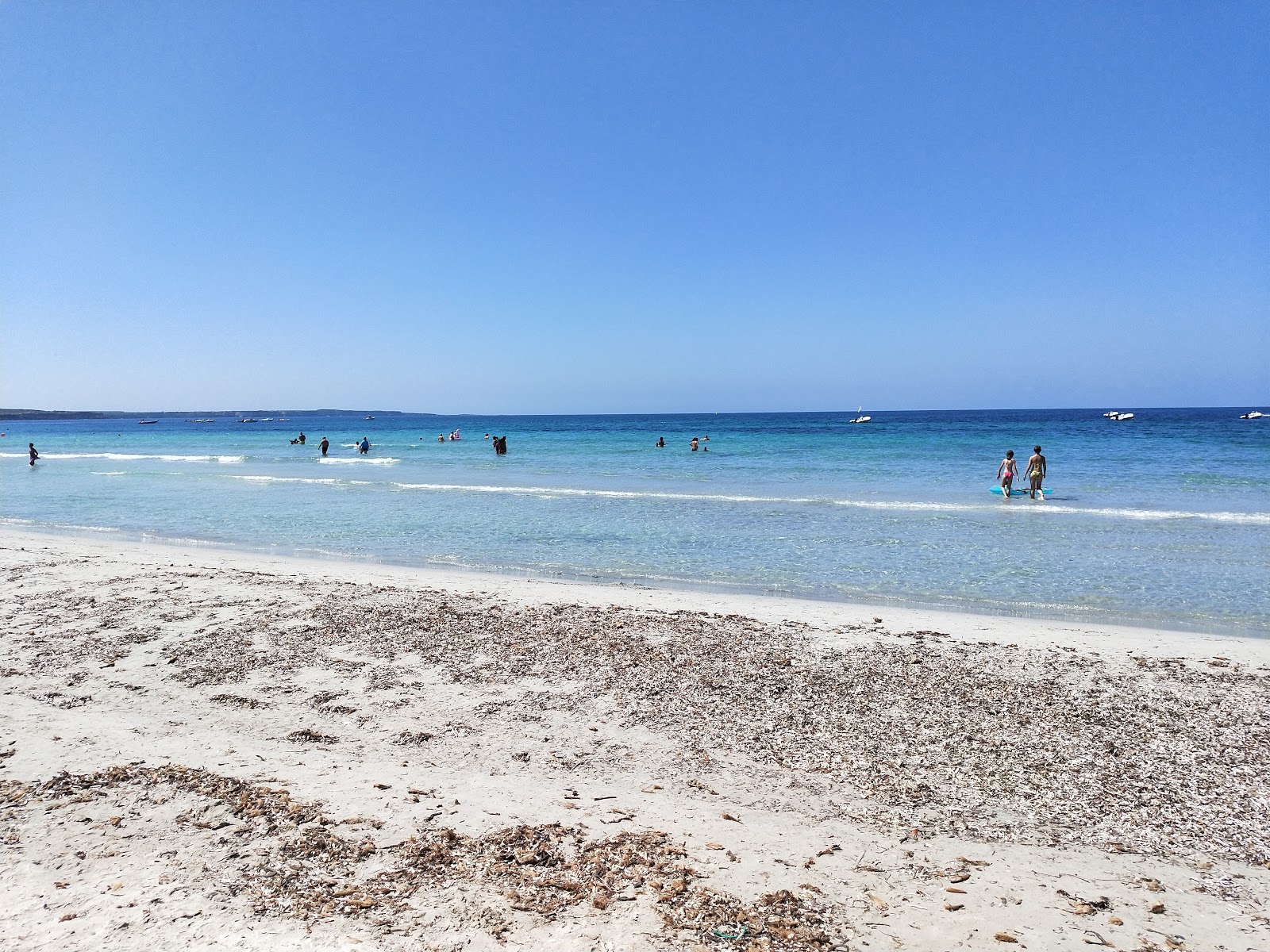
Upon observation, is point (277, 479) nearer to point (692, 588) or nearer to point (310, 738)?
point (692, 588)

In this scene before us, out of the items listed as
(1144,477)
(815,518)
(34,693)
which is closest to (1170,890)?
(34,693)

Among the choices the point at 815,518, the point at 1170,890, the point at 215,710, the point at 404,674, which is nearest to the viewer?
the point at 1170,890

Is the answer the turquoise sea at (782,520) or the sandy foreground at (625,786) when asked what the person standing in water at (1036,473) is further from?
the sandy foreground at (625,786)

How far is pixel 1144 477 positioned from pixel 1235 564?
1900 cm

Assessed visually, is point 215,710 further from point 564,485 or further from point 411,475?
point 411,475

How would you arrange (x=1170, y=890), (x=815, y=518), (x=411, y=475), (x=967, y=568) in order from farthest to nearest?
1. (x=411, y=475)
2. (x=815, y=518)
3. (x=967, y=568)
4. (x=1170, y=890)

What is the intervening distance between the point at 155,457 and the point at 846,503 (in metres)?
49.6

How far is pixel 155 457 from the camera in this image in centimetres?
5084

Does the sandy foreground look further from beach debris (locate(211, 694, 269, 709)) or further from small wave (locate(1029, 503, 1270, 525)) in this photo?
small wave (locate(1029, 503, 1270, 525))

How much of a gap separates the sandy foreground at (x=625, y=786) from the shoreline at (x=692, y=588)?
75 centimetres

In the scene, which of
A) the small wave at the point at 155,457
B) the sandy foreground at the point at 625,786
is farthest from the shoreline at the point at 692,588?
the small wave at the point at 155,457

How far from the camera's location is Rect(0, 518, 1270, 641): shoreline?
9.36 m

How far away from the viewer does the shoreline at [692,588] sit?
9.36m

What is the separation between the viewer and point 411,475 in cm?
3503
